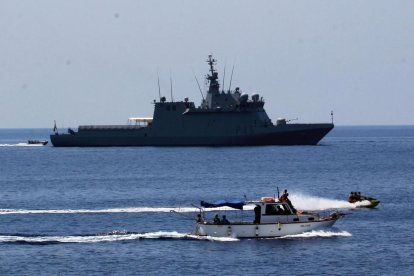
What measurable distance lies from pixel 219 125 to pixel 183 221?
8832cm

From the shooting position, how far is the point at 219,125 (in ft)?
481

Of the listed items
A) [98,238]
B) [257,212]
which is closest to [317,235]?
[257,212]

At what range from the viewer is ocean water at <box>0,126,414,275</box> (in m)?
44.3

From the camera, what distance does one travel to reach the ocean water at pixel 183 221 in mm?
44312

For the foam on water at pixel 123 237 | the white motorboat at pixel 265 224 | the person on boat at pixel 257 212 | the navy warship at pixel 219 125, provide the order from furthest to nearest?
1. the navy warship at pixel 219 125
2. the foam on water at pixel 123 237
3. the white motorboat at pixel 265 224
4. the person on boat at pixel 257 212

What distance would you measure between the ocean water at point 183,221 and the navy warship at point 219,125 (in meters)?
26.5

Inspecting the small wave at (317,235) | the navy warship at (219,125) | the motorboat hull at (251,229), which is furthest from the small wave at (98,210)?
the navy warship at (219,125)

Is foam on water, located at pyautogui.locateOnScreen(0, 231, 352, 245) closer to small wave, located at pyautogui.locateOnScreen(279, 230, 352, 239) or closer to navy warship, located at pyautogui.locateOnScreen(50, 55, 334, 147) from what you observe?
small wave, located at pyautogui.locateOnScreen(279, 230, 352, 239)

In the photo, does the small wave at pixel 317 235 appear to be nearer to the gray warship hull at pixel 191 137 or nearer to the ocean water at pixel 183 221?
the ocean water at pixel 183 221

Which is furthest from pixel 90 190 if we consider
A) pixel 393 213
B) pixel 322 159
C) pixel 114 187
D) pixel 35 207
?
pixel 322 159

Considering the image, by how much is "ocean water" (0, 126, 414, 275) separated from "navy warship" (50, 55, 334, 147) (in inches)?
1042

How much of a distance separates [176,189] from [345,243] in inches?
1375

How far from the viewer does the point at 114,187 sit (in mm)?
86562

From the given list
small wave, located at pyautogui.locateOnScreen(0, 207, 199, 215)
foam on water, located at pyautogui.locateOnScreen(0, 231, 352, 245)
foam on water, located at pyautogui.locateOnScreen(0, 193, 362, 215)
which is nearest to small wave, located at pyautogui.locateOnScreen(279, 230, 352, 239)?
foam on water, located at pyautogui.locateOnScreen(0, 231, 352, 245)
